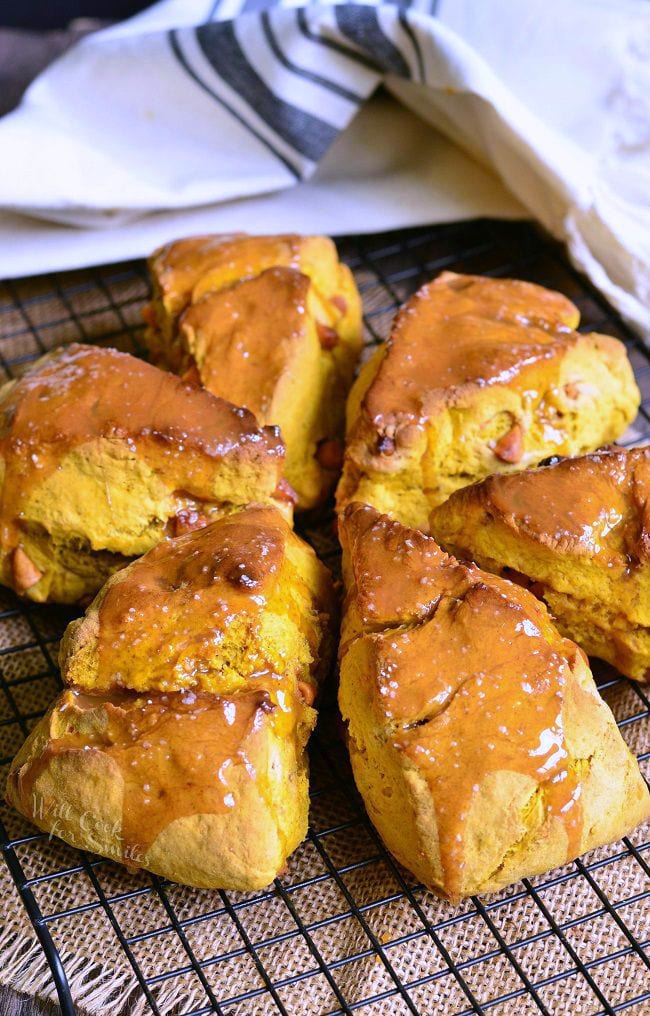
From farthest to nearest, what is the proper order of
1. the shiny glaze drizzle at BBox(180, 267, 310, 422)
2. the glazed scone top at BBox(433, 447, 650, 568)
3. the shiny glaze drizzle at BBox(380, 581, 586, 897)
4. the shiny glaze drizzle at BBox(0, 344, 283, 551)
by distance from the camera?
the shiny glaze drizzle at BBox(180, 267, 310, 422) → the shiny glaze drizzle at BBox(0, 344, 283, 551) → the glazed scone top at BBox(433, 447, 650, 568) → the shiny glaze drizzle at BBox(380, 581, 586, 897)

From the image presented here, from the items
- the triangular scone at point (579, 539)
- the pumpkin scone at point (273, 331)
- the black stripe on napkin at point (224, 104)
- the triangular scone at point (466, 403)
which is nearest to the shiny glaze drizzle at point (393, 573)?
the triangular scone at point (579, 539)

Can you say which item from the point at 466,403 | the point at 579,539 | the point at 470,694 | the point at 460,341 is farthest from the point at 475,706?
the point at 460,341

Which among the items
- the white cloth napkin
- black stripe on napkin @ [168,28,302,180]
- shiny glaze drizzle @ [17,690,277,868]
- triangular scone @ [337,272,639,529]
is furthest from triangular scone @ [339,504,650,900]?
black stripe on napkin @ [168,28,302,180]

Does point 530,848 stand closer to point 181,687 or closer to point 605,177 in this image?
point 181,687

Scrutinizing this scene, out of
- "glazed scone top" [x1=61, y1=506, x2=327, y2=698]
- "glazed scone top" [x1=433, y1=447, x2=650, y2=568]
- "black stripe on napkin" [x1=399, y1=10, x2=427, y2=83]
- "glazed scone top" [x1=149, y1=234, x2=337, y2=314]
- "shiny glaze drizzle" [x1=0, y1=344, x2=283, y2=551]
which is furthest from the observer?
"black stripe on napkin" [x1=399, y1=10, x2=427, y2=83]

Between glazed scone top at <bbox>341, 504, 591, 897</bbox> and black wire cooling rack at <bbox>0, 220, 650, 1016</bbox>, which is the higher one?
glazed scone top at <bbox>341, 504, 591, 897</bbox>

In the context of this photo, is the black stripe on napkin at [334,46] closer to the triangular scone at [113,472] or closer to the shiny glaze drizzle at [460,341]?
the shiny glaze drizzle at [460,341]

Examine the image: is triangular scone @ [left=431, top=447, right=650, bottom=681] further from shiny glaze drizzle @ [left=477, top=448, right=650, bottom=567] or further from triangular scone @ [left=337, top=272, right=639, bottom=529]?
triangular scone @ [left=337, top=272, right=639, bottom=529]

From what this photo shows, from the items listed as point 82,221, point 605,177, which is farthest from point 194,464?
point 605,177
